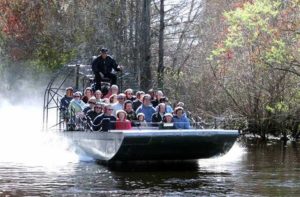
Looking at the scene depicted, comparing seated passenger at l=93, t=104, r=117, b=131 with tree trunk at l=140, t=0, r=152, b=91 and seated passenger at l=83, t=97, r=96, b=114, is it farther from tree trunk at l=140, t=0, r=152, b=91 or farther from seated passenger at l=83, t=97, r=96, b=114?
tree trunk at l=140, t=0, r=152, b=91

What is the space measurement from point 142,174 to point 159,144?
883 mm

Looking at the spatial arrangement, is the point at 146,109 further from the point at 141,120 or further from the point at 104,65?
the point at 104,65

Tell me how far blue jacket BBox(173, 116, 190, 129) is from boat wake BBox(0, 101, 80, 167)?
3.44 m

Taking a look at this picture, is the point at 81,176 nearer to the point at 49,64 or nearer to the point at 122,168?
the point at 122,168

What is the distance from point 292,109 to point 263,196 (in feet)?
53.0

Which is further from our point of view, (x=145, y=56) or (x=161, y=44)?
(x=161, y=44)

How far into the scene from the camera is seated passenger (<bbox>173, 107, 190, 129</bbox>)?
21.5 m

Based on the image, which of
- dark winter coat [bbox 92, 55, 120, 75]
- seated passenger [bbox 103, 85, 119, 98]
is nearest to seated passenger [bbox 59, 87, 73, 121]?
dark winter coat [bbox 92, 55, 120, 75]

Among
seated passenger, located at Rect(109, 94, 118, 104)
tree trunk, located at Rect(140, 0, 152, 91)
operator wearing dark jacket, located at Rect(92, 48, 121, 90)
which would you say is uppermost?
tree trunk, located at Rect(140, 0, 152, 91)

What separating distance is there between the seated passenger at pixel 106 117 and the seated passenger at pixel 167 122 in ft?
4.11

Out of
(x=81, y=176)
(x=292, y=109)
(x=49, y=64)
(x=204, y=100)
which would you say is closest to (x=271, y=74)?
(x=292, y=109)

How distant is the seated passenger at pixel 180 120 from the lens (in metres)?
21.5

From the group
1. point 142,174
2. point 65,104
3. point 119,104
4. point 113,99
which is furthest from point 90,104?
point 142,174

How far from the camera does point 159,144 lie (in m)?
20.0
